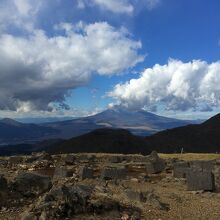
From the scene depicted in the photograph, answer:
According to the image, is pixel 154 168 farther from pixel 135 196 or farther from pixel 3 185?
pixel 3 185

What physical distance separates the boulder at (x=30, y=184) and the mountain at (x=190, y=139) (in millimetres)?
85736

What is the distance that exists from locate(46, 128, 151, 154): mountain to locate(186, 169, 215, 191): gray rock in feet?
234

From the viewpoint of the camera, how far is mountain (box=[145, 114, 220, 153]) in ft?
364

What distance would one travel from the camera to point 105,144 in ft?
327

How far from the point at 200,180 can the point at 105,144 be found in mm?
77070

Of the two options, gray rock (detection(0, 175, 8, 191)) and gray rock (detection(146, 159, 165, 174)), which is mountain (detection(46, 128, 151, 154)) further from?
gray rock (detection(0, 175, 8, 191))

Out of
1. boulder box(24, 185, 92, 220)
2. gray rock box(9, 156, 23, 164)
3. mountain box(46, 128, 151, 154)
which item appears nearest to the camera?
boulder box(24, 185, 92, 220)

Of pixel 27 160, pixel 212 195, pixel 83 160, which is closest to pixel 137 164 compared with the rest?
pixel 83 160

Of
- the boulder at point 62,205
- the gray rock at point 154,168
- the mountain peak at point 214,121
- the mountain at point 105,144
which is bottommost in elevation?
the boulder at point 62,205

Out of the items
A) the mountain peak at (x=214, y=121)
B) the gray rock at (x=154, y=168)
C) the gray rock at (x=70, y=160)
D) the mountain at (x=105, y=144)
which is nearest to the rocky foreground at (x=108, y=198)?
the gray rock at (x=154, y=168)

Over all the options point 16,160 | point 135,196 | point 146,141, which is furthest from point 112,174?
point 146,141

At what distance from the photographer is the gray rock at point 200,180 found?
75.0ft

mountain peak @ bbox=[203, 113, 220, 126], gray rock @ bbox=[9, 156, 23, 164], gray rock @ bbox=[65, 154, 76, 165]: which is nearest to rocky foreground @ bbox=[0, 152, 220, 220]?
gray rock @ bbox=[65, 154, 76, 165]

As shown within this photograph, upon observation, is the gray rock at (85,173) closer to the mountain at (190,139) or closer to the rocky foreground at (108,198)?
the rocky foreground at (108,198)
